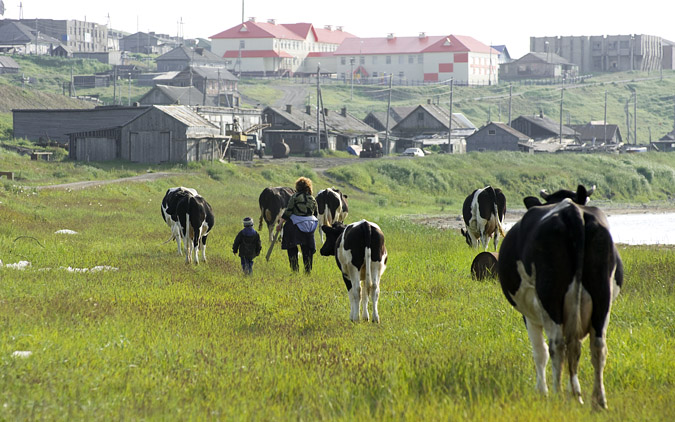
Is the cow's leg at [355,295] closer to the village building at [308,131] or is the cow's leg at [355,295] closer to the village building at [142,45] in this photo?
the village building at [308,131]

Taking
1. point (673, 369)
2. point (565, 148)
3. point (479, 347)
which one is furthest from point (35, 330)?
point (565, 148)

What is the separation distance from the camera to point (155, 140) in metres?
57.6

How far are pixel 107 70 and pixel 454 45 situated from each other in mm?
60220

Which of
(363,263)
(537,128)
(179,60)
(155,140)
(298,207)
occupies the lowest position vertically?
(363,263)

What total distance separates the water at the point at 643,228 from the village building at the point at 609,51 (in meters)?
129

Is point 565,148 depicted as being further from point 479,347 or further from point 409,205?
point 479,347

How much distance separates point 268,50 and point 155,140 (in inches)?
3738

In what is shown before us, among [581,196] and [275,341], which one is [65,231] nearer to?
[275,341]

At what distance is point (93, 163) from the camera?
5584cm

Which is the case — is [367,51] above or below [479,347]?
above

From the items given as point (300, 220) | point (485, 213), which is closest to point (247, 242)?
point (300, 220)

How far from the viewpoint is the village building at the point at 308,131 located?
7950cm

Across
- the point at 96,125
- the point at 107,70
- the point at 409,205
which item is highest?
the point at 107,70

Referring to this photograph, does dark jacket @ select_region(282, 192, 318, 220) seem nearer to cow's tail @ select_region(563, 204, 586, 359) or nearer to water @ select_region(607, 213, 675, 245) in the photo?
cow's tail @ select_region(563, 204, 586, 359)
